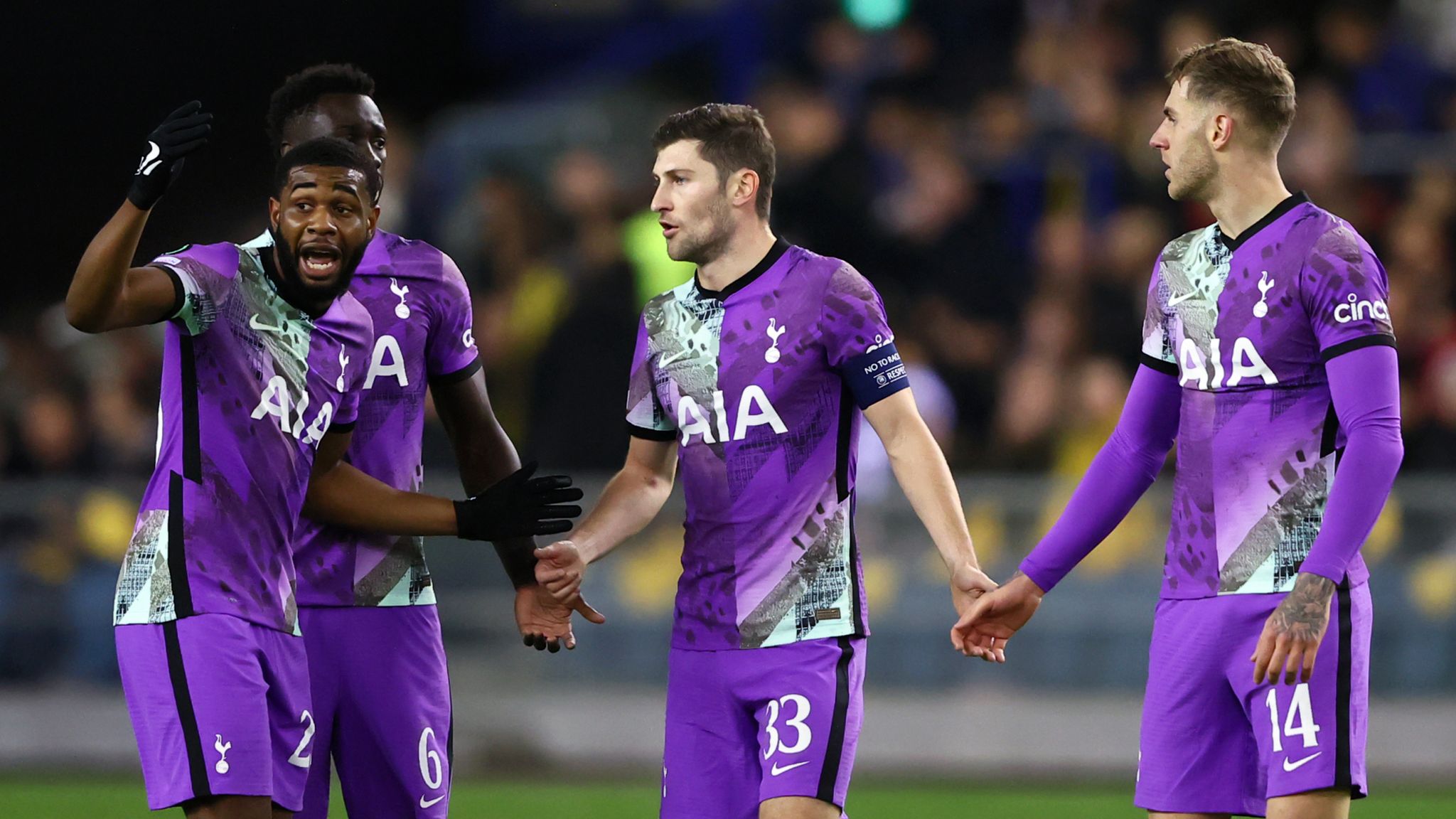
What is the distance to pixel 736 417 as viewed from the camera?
567 centimetres

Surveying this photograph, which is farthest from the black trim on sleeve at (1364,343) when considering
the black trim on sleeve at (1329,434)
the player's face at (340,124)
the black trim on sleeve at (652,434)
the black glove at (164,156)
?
the black glove at (164,156)

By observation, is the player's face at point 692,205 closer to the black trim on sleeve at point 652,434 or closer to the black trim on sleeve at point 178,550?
the black trim on sleeve at point 652,434

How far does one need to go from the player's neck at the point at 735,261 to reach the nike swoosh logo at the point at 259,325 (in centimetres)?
127

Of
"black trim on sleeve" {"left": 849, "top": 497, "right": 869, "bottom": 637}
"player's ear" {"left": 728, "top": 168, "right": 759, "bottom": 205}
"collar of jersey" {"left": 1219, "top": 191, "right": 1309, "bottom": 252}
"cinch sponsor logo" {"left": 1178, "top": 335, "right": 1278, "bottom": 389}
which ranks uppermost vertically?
"player's ear" {"left": 728, "top": 168, "right": 759, "bottom": 205}

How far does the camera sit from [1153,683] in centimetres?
536

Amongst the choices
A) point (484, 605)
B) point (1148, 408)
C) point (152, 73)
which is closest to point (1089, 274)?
point (484, 605)

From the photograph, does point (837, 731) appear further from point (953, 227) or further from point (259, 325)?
point (953, 227)

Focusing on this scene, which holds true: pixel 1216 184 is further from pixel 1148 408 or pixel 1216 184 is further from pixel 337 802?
pixel 337 802

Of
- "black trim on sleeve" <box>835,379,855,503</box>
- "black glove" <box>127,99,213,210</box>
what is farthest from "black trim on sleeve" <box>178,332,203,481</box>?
"black trim on sleeve" <box>835,379,855,503</box>

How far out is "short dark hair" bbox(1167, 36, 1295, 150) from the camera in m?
5.28

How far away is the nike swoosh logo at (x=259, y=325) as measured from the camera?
5254mm

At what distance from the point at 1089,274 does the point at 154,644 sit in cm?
815

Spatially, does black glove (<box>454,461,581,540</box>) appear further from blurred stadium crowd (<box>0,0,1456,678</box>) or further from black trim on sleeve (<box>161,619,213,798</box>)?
blurred stadium crowd (<box>0,0,1456,678</box>)

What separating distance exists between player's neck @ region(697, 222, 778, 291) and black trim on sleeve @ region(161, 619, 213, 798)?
1821mm
